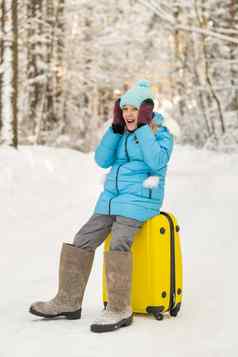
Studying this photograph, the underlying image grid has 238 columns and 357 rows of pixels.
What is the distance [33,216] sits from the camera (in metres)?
8.80

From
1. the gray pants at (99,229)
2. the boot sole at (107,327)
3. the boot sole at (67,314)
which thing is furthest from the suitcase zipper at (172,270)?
the boot sole at (67,314)

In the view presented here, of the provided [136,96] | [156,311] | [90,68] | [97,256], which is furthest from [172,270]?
[90,68]

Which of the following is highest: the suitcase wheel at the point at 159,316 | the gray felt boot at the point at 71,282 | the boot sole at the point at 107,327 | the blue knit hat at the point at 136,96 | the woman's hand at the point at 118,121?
the blue knit hat at the point at 136,96

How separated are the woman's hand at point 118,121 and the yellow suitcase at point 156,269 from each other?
0.62m

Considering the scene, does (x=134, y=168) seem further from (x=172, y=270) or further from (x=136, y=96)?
(x=172, y=270)

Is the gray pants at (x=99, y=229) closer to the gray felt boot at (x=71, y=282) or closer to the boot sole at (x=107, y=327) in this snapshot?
the gray felt boot at (x=71, y=282)

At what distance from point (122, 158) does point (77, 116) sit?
68.8 feet

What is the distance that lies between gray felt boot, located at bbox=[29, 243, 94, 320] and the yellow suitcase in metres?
0.23

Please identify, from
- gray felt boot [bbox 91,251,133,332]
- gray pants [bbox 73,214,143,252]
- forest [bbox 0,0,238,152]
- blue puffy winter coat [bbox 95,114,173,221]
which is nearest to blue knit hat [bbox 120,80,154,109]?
blue puffy winter coat [bbox 95,114,173,221]

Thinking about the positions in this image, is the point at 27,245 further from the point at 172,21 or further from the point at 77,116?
the point at 77,116

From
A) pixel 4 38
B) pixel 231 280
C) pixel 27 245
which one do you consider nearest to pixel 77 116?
pixel 4 38

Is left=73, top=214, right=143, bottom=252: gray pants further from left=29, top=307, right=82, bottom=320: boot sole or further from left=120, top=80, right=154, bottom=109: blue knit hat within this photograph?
left=120, top=80, right=154, bottom=109: blue knit hat

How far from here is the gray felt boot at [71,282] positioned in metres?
4.35

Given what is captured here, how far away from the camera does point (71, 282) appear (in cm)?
438
